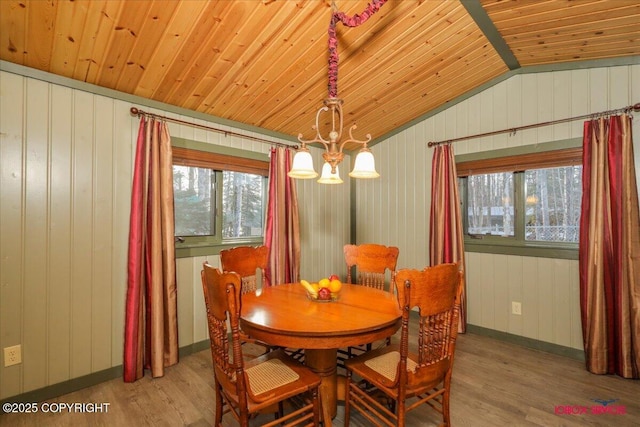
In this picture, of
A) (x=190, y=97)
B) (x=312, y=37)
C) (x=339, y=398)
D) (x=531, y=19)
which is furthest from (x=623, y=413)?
(x=190, y=97)

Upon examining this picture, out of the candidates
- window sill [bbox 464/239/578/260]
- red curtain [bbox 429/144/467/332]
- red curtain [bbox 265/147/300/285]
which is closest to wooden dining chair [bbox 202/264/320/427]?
red curtain [bbox 265/147/300/285]

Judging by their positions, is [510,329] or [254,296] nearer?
[254,296]

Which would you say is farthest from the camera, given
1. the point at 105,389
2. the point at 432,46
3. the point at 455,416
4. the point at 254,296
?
the point at 432,46

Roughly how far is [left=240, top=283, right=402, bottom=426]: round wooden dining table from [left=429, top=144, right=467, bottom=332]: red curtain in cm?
156

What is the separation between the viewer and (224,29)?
190 cm

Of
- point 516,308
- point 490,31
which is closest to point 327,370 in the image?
point 516,308

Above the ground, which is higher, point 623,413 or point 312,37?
point 312,37

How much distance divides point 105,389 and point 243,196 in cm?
202

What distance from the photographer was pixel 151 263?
2402mm

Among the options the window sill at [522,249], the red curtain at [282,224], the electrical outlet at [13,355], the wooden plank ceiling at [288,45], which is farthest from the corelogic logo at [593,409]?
the electrical outlet at [13,355]

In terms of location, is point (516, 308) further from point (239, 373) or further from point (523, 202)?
point (239, 373)

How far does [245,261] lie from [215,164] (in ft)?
3.75

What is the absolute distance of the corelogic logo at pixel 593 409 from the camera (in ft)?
6.35

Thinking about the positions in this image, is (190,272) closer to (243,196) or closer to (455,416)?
(243,196)
